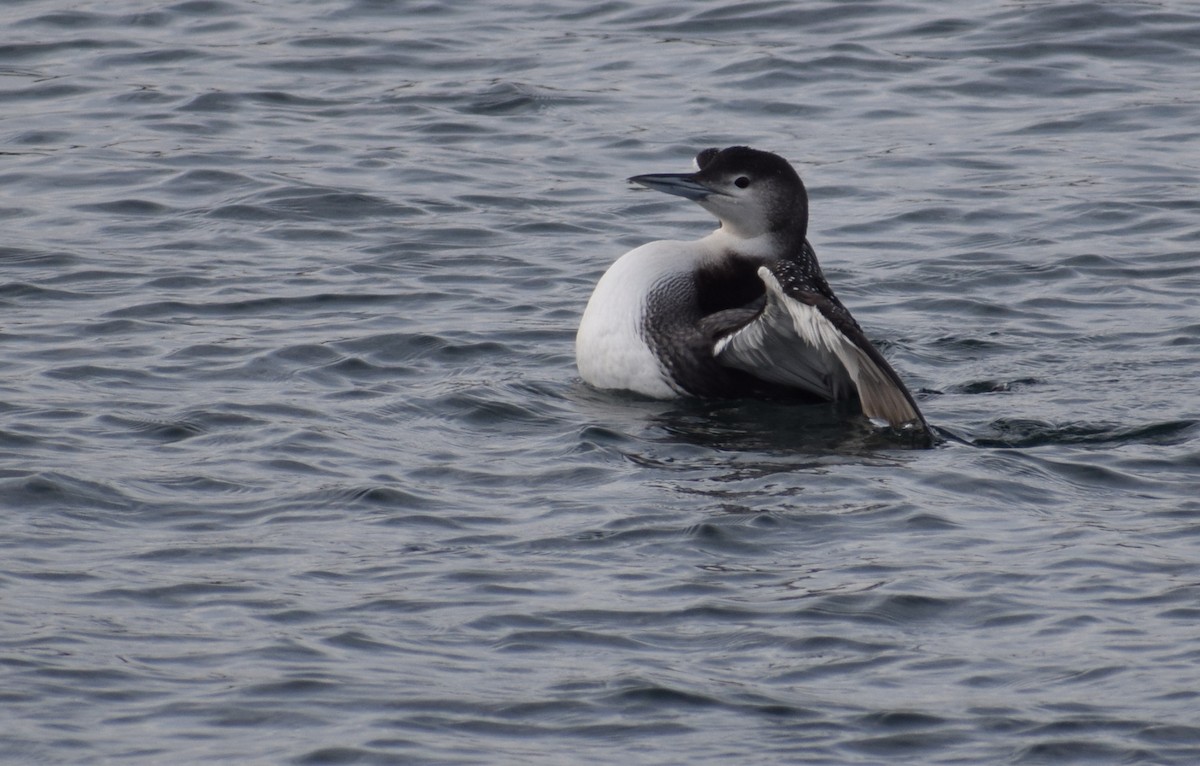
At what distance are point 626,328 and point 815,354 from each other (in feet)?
2.31

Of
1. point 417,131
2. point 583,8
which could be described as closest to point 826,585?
point 417,131

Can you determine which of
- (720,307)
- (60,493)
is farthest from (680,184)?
(60,493)

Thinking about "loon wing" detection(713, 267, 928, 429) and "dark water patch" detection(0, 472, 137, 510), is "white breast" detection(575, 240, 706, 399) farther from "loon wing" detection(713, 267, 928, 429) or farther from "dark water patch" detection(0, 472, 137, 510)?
"dark water patch" detection(0, 472, 137, 510)

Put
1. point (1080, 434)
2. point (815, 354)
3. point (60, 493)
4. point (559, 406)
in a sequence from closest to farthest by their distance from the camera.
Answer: point (60, 493) → point (1080, 434) → point (815, 354) → point (559, 406)

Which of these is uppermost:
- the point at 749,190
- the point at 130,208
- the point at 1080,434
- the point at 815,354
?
the point at 749,190

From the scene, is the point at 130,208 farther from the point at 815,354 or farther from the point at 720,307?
the point at 815,354

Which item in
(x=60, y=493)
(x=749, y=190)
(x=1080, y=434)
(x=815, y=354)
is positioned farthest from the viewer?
(x=749, y=190)

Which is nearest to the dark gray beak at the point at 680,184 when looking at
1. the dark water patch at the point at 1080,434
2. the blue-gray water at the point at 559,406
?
the blue-gray water at the point at 559,406

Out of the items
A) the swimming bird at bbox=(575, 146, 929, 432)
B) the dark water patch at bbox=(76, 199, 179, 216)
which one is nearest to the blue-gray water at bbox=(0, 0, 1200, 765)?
the dark water patch at bbox=(76, 199, 179, 216)

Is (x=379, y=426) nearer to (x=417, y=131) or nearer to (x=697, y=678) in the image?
→ (x=697, y=678)

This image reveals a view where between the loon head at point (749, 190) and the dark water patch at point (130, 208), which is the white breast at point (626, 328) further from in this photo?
the dark water patch at point (130, 208)

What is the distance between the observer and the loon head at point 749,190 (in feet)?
24.8

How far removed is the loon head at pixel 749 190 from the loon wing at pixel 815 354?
572 millimetres

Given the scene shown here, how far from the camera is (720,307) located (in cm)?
759
